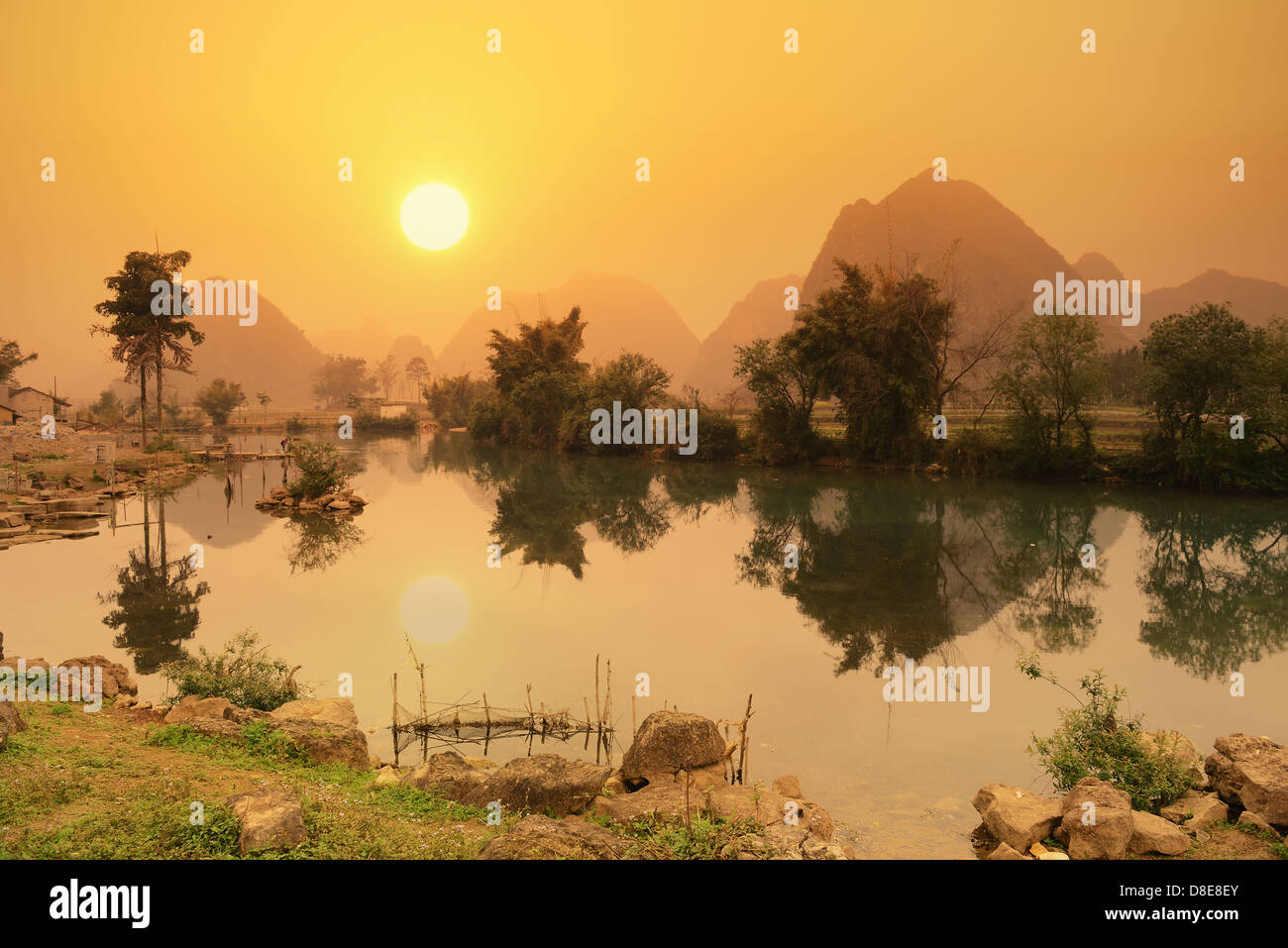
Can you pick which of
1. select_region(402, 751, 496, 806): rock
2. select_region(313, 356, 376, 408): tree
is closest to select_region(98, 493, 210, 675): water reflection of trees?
select_region(402, 751, 496, 806): rock

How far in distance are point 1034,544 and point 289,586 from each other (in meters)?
18.1

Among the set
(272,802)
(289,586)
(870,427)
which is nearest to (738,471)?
(870,427)

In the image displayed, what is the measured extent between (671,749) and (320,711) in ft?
13.4

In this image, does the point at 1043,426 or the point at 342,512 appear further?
the point at 1043,426

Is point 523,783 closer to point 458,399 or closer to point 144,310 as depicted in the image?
point 144,310

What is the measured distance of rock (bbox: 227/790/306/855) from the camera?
5.45 metres

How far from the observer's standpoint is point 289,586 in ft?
53.1

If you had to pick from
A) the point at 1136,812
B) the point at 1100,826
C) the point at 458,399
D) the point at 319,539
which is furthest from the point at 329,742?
the point at 458,399

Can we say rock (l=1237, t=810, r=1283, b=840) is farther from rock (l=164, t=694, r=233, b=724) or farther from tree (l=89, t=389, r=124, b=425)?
tree (l=89, t=389, r=124, b=425)

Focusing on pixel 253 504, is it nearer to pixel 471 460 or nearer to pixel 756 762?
pixel 471 460

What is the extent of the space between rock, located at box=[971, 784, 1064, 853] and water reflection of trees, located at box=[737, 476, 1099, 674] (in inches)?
173

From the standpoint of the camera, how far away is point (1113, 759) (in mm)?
7551

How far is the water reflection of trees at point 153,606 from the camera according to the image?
12.1 m

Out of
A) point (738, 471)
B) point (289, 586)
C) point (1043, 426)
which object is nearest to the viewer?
point (289, 586)
